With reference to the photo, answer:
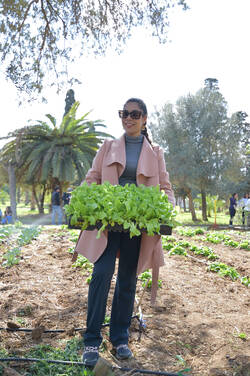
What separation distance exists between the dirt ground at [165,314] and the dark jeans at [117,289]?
0.23 metres

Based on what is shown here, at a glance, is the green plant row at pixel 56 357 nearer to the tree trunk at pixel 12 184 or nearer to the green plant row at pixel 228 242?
the green plant row at pixel 228 242

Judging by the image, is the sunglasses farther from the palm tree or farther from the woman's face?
the palm tree

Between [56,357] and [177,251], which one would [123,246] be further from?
[177,251]

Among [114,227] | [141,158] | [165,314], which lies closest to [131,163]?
[141,158]

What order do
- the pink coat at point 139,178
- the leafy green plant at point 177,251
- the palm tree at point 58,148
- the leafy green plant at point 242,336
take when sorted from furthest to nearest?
1. the palm tree at point 58,148
2. the leafy green plant at point 177,251
3. the leafy green plant at point 242,336
4. the pink coat at point 139,178

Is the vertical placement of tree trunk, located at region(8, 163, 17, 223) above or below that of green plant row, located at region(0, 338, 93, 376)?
above

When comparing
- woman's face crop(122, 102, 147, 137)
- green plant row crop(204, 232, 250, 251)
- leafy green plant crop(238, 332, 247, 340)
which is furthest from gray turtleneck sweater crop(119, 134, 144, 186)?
green plant row crop(204, 232, 250, 251)

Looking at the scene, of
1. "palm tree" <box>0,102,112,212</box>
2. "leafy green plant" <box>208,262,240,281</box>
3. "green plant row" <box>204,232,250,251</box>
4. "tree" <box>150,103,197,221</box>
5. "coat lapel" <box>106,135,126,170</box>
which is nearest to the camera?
"coat lapel" <box>106,135,126,170</box>

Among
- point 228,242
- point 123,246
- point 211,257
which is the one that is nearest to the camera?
point 123,246

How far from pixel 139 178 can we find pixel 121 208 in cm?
45

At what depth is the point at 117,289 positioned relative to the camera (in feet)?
8.70

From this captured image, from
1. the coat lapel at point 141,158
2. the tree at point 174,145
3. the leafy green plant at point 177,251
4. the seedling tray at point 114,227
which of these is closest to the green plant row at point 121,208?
the seedling tray at point 114,227

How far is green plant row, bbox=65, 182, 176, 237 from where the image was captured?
2.23 meters

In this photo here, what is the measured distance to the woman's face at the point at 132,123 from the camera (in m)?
2.72
